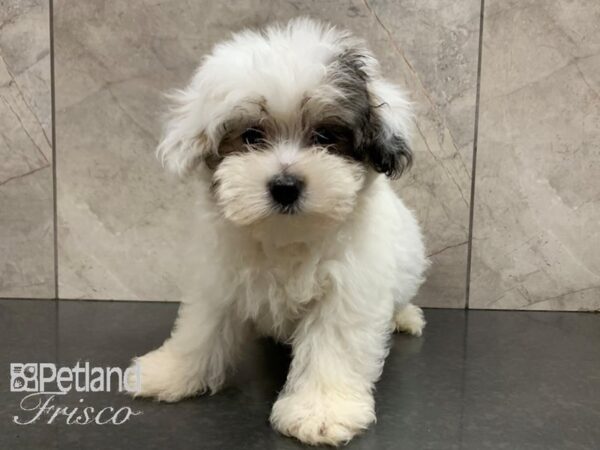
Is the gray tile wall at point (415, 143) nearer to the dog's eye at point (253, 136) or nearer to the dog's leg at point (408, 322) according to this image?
the dog's leg at point (408, 322)

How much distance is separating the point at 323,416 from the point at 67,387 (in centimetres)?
82

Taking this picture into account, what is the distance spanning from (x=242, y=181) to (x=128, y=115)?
123 cm

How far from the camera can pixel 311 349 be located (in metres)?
1.84

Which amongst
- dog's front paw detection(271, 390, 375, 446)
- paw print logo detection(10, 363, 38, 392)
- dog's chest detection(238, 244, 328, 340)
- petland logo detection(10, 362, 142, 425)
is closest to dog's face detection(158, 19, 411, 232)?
dog's chest detection(238, 244, 328, 340)

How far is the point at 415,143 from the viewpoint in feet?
8.80

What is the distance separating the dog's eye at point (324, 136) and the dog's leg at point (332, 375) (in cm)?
48

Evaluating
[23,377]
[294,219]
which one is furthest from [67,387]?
[294,219]

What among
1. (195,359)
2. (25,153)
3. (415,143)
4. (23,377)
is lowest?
(23,377)

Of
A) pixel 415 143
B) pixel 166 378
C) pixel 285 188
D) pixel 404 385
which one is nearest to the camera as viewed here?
pixel 285 188

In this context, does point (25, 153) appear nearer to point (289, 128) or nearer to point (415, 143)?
point (289, 128)

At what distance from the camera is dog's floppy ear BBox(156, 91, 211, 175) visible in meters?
1.77

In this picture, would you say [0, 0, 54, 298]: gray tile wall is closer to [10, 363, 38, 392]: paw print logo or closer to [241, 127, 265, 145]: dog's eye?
[10, 363, 38, 392]: paw print logo

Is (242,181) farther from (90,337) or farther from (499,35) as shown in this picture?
(499,35)

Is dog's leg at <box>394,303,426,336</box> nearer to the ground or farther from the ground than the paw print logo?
farther from the ground
